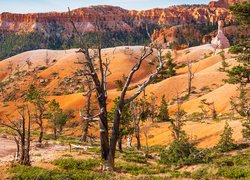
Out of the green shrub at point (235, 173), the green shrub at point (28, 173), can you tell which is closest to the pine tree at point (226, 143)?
the green shrub at point (235, 173)

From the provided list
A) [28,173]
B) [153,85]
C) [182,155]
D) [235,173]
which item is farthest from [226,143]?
[153,85]

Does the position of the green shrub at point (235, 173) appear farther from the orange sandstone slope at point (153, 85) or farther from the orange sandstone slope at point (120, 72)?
the orange sandstone slope at point (120, 72)

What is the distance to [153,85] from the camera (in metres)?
89.2

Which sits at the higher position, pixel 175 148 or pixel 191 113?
pixel 175 148

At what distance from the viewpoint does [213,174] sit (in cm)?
1698

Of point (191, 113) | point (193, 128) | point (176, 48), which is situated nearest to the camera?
point (193, 128)

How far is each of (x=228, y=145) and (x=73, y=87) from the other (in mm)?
90128

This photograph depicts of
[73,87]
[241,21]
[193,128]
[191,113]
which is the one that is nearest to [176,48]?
[73,87]

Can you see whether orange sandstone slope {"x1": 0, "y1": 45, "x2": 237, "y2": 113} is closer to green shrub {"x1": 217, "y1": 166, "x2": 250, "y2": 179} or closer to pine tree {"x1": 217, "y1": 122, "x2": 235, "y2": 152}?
pine tree {"x1": 217, "y1": 122, "x2": 235, "y2": 152}

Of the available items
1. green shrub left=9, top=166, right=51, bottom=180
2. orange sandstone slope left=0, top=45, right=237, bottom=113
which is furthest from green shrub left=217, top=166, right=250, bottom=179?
orange sandstone slope left=0, top=45, right=237, bottom=113

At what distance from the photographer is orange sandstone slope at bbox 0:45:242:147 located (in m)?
50.7

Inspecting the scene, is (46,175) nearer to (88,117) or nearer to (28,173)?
(28,173)

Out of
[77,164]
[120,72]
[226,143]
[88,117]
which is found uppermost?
[88,117]

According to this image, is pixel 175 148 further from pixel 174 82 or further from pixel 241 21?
pixel 174 82
